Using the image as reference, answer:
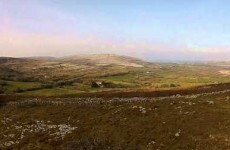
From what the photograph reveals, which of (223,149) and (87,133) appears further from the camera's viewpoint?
(87,133)

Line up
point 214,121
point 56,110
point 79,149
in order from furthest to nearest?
point 56,110 → point 214,121 → point 79,149

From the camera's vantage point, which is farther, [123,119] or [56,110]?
[56,110]

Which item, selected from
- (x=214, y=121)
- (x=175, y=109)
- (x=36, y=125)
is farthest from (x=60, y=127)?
(x=214, y=121)

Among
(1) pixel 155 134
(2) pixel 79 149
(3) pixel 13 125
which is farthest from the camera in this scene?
(3) pixel 13 125

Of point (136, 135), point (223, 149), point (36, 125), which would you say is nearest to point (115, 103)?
point (36, 125)

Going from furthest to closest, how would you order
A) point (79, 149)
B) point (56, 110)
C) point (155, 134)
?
point (56, 110)
point (155, 134)
point (79, 149)

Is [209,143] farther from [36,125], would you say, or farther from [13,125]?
[13,125]

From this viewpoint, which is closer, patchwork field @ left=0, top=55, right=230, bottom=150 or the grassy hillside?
patchwork field @ left=0, top=55, right=230, bottom=150

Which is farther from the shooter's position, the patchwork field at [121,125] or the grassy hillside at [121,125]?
the grassy hillside at [121,125]

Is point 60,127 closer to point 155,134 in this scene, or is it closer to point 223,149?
point 155,134
